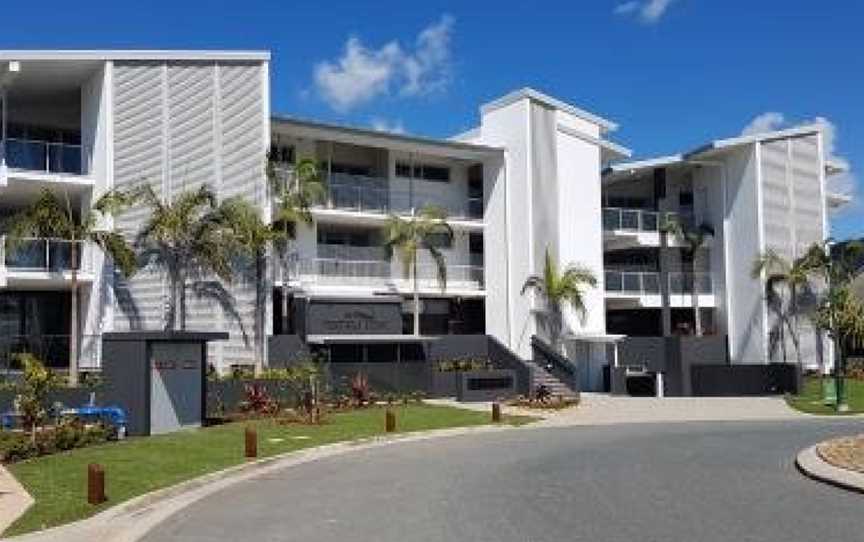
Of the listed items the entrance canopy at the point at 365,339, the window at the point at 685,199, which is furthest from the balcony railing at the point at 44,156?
the window at the point at 685,199

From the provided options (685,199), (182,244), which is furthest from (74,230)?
(685,199)

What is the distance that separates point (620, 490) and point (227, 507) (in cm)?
556

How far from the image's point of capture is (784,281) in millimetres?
51125

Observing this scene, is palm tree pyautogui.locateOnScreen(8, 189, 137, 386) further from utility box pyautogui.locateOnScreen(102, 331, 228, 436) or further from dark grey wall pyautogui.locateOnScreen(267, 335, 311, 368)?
utility box pyautogui.locateOnScreen(102, 331, 228, 436)

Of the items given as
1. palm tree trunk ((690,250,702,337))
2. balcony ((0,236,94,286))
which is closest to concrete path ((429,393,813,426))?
palm tree trunk ((690,250,702,337))

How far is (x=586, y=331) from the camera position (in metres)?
47.9

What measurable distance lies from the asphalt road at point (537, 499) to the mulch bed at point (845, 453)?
698 millimetres

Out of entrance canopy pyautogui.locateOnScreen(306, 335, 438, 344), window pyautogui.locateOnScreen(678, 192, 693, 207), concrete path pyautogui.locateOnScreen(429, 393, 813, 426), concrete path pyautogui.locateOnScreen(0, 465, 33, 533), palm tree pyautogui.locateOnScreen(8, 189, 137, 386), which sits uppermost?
window pyautogui.locateOnScreen(678, 192, 693, 207)

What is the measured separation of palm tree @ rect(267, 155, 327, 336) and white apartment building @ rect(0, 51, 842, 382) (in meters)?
0.52

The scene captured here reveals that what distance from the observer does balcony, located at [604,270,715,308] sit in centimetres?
5131

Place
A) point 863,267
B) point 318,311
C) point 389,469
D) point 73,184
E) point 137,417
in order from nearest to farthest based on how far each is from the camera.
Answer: point 389,469, point 137,417, point 73,184, point 318,311, point 863,267

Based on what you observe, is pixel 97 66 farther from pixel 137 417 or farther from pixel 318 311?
pixel 137 417

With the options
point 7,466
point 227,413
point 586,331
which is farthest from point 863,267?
point 7,466

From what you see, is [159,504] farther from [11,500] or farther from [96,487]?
[11,500]
